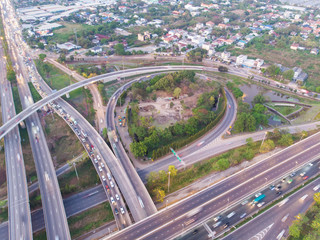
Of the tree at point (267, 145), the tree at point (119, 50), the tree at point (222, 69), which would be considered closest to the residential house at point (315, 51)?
the tree at point (222, 69)

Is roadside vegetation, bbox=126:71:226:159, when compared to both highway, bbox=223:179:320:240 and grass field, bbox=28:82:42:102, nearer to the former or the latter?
highway, bbox=223:179:320:240

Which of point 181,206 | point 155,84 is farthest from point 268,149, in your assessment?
point 155,84

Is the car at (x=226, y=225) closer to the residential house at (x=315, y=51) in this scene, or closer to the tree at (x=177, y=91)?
the tree at (x=177, y=91)

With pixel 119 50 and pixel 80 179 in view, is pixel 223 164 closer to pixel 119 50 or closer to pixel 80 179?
pixel 80 179

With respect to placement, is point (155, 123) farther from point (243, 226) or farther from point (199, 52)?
point (199, 52)

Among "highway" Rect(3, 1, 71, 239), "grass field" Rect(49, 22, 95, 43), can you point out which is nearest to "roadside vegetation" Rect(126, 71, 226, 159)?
"highway" Rect(3, 1, 71, 239)
